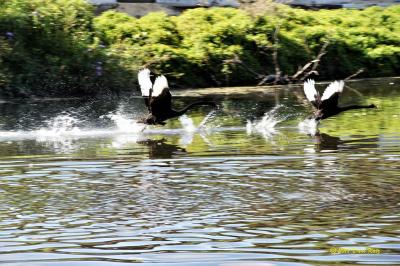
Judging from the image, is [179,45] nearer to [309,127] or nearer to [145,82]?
[309,127]

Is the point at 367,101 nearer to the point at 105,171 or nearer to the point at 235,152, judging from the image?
the point at 235,152

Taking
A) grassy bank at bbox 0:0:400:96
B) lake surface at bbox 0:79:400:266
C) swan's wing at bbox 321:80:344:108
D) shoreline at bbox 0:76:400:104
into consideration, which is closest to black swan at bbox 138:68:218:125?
lake surface at bbox 0:79:400:266

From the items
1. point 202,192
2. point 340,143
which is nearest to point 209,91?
point 340,143

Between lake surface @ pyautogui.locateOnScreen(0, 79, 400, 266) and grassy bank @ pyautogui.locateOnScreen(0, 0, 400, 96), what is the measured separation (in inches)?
168

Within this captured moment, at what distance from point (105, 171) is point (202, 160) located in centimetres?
127

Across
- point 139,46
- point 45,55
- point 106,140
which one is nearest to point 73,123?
point 106,140

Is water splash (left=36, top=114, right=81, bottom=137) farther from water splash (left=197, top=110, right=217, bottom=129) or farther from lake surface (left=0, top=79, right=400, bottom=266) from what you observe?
water splash (left=197, top=110, right=217, bottom=129)

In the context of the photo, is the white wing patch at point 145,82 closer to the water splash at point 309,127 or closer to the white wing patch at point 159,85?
the white wing patch at point 159,85

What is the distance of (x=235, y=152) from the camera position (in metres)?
12.1

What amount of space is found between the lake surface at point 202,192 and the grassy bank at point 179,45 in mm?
4268

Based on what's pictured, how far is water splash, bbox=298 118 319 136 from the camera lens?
14391 millimetres

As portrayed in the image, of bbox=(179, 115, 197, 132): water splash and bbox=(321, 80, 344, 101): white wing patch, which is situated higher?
Result: bbox=(321, 80, 344, 101): white wing patch

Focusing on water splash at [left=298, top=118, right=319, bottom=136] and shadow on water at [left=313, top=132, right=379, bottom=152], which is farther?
water splash at [left=298, top=118, right=319, bottom=136]

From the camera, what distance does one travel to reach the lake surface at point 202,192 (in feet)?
22.3
